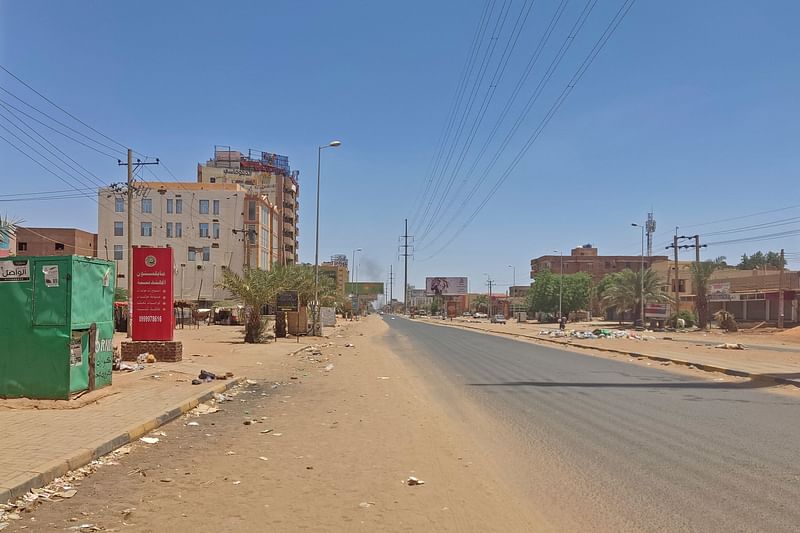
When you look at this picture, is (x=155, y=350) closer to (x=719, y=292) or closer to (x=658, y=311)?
(x=658, y=311)

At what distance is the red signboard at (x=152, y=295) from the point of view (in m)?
19.1

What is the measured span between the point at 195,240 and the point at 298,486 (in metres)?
88.1

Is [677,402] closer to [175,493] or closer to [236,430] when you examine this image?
[236,430]

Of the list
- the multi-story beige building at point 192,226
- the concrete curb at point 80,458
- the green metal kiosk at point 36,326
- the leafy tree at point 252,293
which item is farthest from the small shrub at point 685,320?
the green metal kiosk at point 36,326

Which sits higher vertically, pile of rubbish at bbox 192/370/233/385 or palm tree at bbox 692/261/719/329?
palm tree at bbox 692/261/719/329

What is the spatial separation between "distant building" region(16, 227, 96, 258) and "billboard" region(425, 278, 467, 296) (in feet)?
225

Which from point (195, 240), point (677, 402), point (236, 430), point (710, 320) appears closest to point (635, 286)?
point (710, 320)

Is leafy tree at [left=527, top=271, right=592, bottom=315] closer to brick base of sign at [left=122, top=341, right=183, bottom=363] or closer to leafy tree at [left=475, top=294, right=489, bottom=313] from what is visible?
leafy tree at [left=475, top=294, right=489, bottom=313]

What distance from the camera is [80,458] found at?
23.5 feet

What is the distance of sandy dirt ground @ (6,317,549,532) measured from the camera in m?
5.43

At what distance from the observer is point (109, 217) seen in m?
88.5

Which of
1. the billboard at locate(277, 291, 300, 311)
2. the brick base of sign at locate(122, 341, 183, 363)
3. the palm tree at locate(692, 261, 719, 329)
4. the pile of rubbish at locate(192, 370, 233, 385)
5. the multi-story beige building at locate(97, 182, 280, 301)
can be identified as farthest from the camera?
the multi-story beige building at locate(97, 182, 280, 301)

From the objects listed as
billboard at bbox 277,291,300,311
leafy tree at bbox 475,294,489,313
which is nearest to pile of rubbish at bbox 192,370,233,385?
billboard at bbox 277,291,300,311

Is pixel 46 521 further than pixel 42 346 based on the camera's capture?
No
